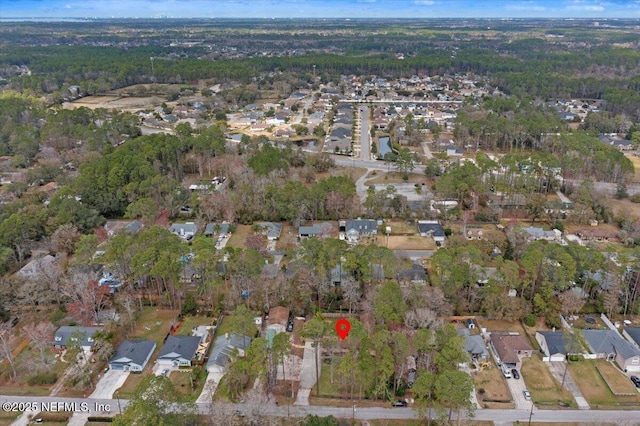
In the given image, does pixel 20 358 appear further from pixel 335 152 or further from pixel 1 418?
pixel 335 152

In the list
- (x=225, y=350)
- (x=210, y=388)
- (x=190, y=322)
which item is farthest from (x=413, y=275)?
(x=210, y=388)

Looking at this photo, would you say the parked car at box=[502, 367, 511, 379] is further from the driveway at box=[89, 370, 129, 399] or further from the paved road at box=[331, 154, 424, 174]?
the paved road at box=[331, 154, 424, 174]

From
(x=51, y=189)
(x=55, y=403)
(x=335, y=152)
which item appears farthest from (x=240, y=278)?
(x=335, y=152)

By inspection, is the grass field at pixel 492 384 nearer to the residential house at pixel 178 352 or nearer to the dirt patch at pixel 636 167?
the residential house at pixel 178 352

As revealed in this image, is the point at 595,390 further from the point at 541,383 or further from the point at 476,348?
the point at 476,348

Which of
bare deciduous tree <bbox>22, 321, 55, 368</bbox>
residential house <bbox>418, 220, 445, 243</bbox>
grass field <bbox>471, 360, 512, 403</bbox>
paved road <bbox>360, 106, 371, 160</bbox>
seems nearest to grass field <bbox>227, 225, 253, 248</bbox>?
bare deciduous tree <bbox>22, 321, 55, 368</bbox>
